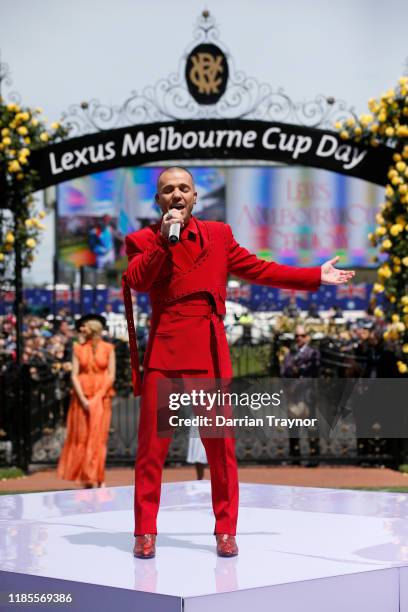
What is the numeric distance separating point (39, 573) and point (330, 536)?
174 centimetres

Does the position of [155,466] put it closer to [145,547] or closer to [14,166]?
[145,547]

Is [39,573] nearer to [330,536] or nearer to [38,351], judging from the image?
[330,536]

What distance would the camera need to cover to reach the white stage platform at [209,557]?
480 centimetres

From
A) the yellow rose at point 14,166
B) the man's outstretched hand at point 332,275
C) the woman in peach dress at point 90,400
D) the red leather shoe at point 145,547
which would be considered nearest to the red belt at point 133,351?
the red leather shoe at point 145,547

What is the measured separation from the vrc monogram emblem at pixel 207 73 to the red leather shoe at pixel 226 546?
7096 mm

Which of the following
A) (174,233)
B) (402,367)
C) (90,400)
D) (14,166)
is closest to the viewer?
(174,233)

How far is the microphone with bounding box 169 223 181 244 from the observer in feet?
15.6

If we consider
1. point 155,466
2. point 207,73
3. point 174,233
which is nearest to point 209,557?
point 155,466

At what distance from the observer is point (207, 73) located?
1186cm

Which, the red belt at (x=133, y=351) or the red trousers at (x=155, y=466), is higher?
the red belt at (x=133, y=351)

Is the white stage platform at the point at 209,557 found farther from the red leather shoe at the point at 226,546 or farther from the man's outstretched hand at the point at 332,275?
the man's outstretched hand at the point at 332,275

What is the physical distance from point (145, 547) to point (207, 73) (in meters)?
7.27

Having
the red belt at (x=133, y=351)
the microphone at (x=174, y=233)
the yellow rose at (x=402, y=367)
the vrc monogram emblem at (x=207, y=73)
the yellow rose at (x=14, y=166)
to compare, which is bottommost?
the yellow rose at (x=402, y=367)

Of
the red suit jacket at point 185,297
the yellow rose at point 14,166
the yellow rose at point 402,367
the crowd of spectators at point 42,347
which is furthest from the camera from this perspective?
the crowd of spectators at point 42,347
